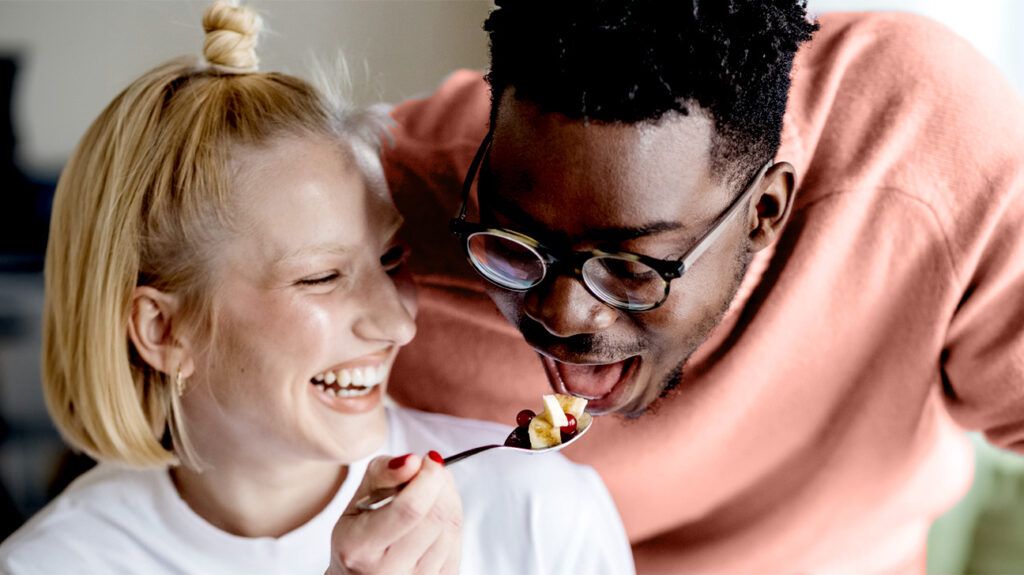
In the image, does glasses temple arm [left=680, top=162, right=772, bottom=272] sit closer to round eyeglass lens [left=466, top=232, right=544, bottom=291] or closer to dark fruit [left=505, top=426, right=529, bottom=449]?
round eyeglass lens [left=466, top=232, right=544, bottom=291]

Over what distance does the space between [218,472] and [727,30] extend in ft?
2.82

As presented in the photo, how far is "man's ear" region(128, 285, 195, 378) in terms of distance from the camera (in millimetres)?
1060

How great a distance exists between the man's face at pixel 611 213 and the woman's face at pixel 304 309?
0.54ft

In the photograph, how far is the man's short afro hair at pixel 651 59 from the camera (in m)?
0.81

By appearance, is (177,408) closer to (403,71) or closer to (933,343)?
(403,71)

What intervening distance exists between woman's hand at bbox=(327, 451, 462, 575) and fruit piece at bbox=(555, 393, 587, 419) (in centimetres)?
21

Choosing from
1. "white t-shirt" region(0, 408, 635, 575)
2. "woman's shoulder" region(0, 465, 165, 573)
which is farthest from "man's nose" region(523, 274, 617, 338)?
"woman's shoulder" region(0, 465, 165, 573)

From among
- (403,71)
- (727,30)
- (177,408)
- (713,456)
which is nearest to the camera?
(727,30)

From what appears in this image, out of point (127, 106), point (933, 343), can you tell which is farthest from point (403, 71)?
point (933, 343)

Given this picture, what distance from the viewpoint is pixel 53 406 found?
1.21 meters

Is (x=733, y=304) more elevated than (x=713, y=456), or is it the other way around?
(x=733, y=304)

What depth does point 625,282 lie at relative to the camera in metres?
0.92

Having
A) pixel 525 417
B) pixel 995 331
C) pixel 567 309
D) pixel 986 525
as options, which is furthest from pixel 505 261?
pixel 986 525

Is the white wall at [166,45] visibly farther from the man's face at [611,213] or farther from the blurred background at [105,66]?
the man's face at [611,213]
